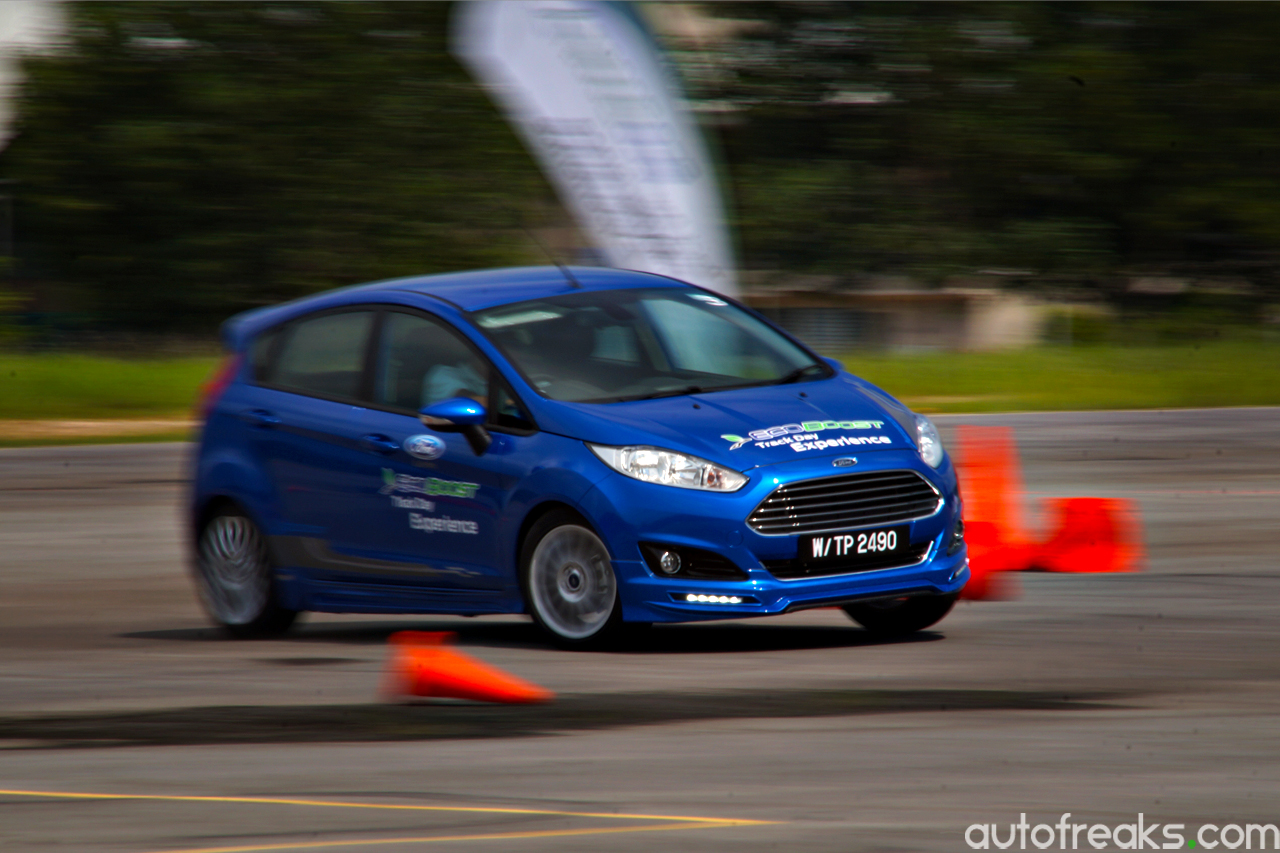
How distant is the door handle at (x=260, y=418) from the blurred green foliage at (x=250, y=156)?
2088 cm

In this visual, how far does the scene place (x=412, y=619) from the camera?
10.2 metres

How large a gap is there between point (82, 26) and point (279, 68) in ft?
10.3

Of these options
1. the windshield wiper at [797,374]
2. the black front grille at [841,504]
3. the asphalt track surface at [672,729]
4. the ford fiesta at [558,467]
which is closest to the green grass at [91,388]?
the asphalt track surface at [672,729]

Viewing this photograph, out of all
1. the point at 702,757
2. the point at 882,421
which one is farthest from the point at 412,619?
the point at 702,757

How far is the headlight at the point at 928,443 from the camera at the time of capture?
8.24m

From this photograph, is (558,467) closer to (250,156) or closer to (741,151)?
(250,156)

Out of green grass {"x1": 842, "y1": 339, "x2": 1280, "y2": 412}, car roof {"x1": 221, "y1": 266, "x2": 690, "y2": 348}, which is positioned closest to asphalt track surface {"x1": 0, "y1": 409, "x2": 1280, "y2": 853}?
car roof {"x1": 221, "y1": 266, "x2": 690, "y2": 348}

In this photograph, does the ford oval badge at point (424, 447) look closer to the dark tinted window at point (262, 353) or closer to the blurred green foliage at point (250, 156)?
the dark tinted window at point (262, 353)

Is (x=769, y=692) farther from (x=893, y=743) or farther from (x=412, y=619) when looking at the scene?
(x=412, y=619)

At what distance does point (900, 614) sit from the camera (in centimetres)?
849

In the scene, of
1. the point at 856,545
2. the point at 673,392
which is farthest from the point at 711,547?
the point at 673,392

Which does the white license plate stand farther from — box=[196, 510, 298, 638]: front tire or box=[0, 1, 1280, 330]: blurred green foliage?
box=[0, 1, 1280, 330]: blurred green foliage

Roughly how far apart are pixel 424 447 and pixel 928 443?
2.17 metres

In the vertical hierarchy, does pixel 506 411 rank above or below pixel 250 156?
below
